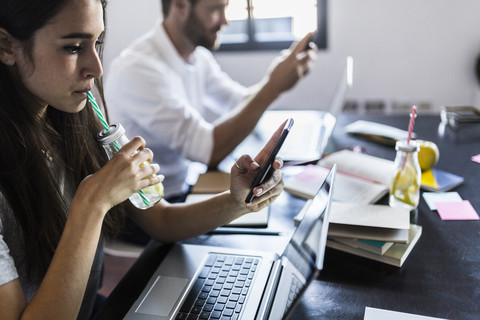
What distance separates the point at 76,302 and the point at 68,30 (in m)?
0.46

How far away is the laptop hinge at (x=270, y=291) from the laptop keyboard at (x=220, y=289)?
1.3 inches

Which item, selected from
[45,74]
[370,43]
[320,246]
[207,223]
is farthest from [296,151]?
[370,43]

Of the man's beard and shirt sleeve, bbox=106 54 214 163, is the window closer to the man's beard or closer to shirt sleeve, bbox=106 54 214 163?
the man's beard

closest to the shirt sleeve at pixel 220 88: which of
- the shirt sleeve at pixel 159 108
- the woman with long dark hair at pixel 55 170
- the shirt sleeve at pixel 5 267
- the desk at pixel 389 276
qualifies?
the shirt sleeve at pixel 159 108

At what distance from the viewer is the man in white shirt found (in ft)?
4.89

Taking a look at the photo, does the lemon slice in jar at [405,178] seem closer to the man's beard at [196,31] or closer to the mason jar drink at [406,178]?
the mason jar drink at [406,178]

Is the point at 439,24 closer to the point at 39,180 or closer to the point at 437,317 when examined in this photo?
the point at 437,317

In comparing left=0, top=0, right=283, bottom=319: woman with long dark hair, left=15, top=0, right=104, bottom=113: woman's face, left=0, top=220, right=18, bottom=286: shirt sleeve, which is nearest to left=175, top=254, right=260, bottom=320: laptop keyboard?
left=0, top=0, right=283, bottom=319: woman with long dark hair

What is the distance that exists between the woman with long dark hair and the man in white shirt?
1.72 feet

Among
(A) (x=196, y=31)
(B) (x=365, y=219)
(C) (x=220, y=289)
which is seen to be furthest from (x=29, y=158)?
(A) (x=196, y=31)

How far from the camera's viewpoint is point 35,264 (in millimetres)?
827

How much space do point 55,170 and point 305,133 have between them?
2.99 ft

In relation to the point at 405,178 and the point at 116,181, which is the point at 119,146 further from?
the point at 405,178

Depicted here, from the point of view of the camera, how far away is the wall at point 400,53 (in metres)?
2.64
